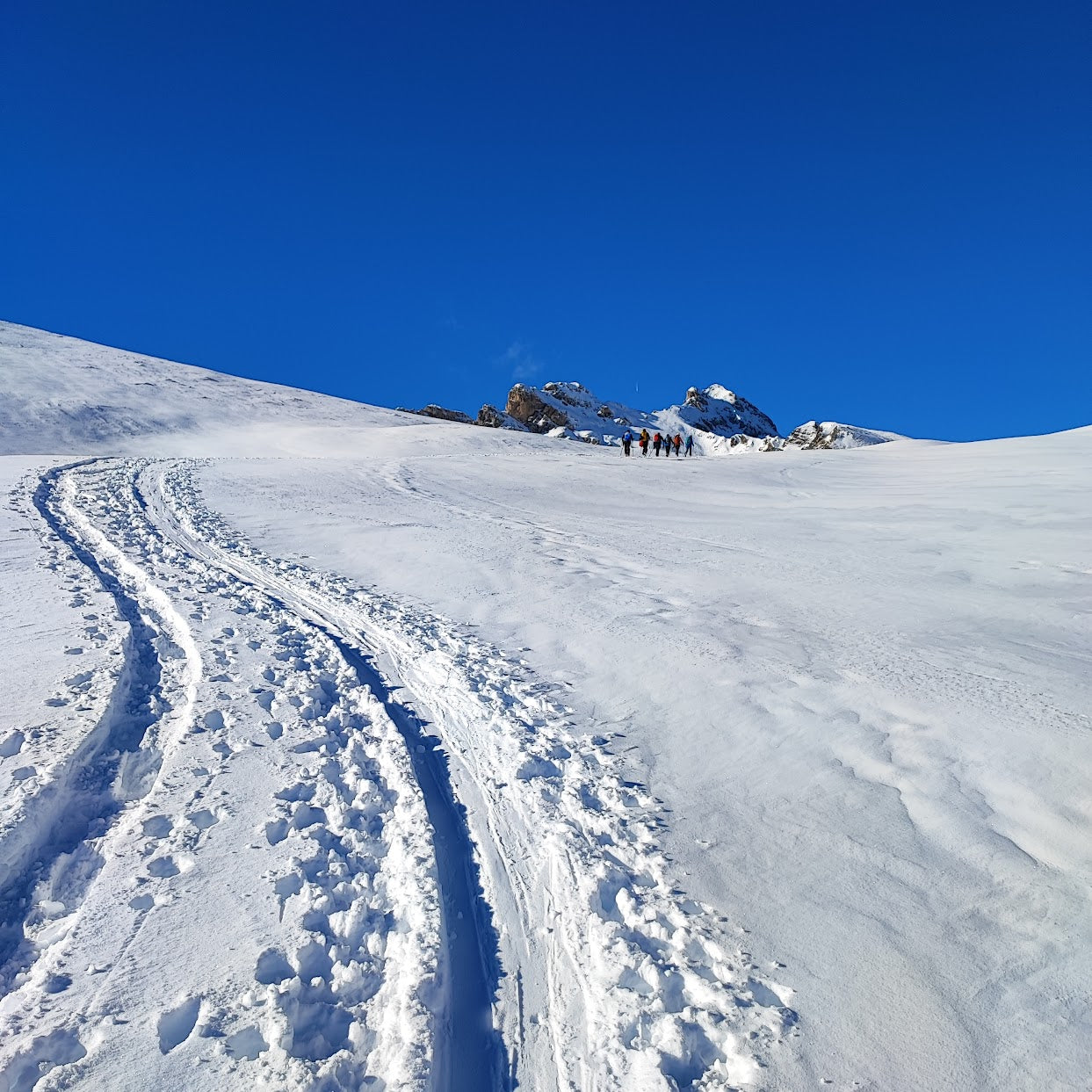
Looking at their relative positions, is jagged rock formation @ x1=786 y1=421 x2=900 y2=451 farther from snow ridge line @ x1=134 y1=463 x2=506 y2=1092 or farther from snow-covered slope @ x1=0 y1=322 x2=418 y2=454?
snow ridge line @ x1=134 y1=463 x2=506 y2=1092

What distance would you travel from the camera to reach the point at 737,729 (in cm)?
512

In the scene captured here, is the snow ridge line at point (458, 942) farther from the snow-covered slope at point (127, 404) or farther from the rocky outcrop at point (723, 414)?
the rocky outcrop at point (723, 414)

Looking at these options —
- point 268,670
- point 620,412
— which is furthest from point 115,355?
point 620,412

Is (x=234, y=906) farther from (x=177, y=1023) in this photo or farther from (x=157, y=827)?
(x=157, y=827)

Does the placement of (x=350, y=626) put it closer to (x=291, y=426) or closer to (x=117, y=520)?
(x=117, y=520)

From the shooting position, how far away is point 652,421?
13912cm

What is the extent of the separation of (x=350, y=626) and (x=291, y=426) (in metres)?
31.8

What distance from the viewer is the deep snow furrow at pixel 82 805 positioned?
3168 millimetres

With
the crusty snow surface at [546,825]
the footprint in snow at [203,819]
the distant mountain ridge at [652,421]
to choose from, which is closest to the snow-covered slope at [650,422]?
Result: the distant mountain ridge at [652,421]

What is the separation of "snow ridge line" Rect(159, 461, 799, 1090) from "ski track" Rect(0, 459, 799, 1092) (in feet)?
0.04

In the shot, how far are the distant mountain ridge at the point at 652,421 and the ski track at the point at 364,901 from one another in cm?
4980

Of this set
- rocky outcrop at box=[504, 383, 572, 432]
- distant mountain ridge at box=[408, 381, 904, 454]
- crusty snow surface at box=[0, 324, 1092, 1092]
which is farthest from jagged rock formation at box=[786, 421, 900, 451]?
crusty snow surface at box=[0, 324, 1092, 1092]

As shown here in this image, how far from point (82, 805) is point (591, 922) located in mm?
2854

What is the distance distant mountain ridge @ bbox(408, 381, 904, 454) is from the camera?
83.2 m
